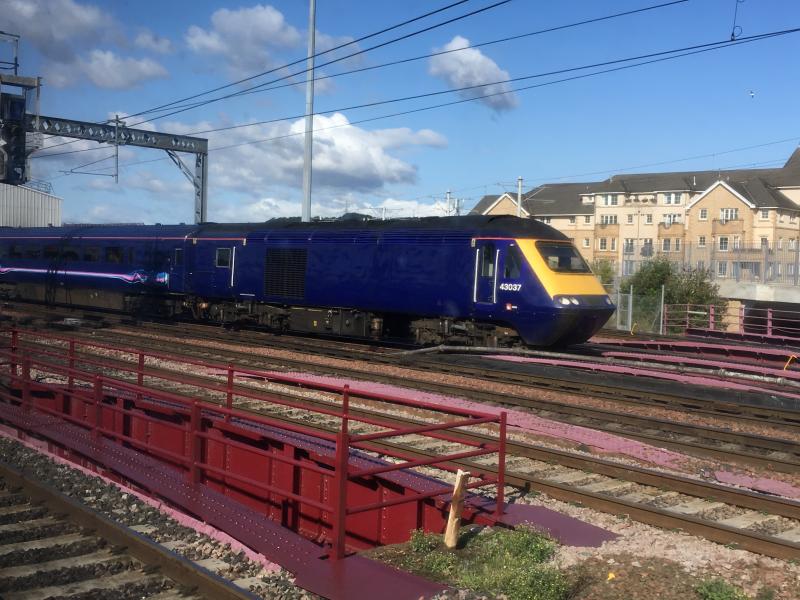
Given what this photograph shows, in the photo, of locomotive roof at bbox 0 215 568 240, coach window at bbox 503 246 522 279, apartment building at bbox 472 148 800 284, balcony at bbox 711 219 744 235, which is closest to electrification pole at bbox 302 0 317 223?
locomotive roof at bbox 0 215 568 240

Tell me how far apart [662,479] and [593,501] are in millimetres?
1218

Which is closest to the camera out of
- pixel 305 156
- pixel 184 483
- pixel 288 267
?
pixel 184 483

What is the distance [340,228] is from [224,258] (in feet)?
16.1

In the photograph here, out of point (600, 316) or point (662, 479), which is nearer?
point (662, 479)

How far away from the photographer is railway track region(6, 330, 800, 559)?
708cm

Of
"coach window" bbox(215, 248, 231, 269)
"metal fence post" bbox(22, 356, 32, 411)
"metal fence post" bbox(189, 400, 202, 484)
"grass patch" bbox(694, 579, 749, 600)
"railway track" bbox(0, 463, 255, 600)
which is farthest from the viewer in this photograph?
"coach window" bbox(215, 248, 231, 269)

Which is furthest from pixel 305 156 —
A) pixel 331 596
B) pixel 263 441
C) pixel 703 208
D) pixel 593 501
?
pixel 703 208

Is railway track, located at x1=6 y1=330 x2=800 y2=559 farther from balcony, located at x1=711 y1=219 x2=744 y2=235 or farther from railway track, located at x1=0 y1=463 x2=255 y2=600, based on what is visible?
balcony, located at x1=711 y1=219 x2=744 y2=235

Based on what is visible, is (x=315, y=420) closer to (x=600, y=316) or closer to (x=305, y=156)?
(x=600, y=316)

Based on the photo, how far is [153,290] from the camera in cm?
2781

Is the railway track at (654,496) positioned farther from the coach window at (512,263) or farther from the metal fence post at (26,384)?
the coach window at (512,263)

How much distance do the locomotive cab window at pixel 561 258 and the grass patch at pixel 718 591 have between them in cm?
1263

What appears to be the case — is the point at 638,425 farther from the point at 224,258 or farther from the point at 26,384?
the point at 224,258

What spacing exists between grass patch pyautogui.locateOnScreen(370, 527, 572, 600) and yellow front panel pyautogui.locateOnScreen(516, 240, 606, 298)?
37.2 feet
